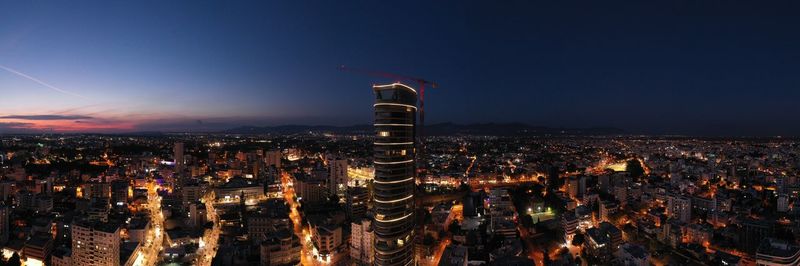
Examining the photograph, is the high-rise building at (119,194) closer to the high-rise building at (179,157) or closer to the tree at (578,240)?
the high-rise building at (179,157)

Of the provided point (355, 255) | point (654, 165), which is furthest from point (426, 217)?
point (654, 165)

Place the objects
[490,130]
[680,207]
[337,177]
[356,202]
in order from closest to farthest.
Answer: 1. [680,207]
2. [356,202]
3. [337,177]
4. [490,130]

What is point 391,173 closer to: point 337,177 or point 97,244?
point 97,244

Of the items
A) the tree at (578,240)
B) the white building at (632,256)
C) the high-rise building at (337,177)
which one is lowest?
the tree at (578,240)

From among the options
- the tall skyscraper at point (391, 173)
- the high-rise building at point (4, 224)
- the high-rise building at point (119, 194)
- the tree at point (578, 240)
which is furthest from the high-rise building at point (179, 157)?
the tree at point (578, 240)

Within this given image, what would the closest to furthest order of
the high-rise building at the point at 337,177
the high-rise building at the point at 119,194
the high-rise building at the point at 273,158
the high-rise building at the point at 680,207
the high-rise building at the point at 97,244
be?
the high-rise building at the point at 97,244, the high-rise building at the point at 680,207, the high-rise building at the point at 119,194, the high-rise building at the point at 337,177, the high-rise building at the point at 273,158

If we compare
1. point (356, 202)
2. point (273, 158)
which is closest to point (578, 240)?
point (356, 202)

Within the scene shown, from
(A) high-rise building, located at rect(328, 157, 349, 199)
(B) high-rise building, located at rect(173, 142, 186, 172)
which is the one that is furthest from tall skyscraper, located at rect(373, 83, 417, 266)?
(B) high-rise building, located at rect(173, 142, 186, 172)
